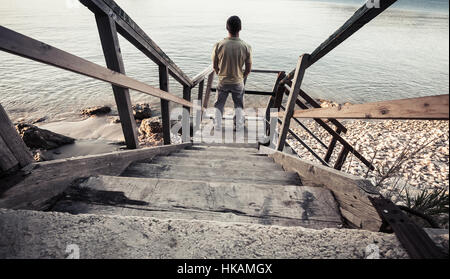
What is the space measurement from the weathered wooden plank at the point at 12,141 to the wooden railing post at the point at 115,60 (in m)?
0.82

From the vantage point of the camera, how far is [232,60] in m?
3.62

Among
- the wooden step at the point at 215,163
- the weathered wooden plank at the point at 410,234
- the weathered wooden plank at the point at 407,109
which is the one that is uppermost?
the weathered wooden plank at the point at 407,109

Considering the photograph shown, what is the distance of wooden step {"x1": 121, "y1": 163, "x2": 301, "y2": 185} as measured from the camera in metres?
1.88

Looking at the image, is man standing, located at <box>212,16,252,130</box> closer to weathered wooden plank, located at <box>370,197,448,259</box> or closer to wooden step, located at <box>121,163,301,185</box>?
wooden step, located at <box>121,163,301,185</box>

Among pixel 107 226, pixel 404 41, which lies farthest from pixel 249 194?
pixel 404 41

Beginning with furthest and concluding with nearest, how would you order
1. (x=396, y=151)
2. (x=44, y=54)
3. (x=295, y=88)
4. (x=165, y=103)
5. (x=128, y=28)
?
(x=396, y=151)
(x=165, y=103)
(x=295, y=88)
(x=128, y=28)
(x=44, y=54)

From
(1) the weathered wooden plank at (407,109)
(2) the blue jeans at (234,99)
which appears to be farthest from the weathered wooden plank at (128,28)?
(1) the weathered wooden plank at (407,109)

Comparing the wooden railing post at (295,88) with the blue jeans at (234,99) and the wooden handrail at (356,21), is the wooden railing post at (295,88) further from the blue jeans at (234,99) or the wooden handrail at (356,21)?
the blue jeans at (234,99)

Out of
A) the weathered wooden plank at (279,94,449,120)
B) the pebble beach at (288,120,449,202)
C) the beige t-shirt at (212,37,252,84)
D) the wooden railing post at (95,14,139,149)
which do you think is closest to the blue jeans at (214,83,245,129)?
the beige t-shirt at (212,37,252,84)

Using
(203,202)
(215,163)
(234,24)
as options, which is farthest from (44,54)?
(234,24)

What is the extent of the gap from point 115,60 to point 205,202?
133 centimetres

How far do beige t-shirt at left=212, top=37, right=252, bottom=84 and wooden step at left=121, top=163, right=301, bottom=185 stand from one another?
7.04 feet

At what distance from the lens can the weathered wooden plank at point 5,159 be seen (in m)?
1.11

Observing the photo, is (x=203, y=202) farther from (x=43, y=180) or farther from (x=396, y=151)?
(x=396, y=151)
